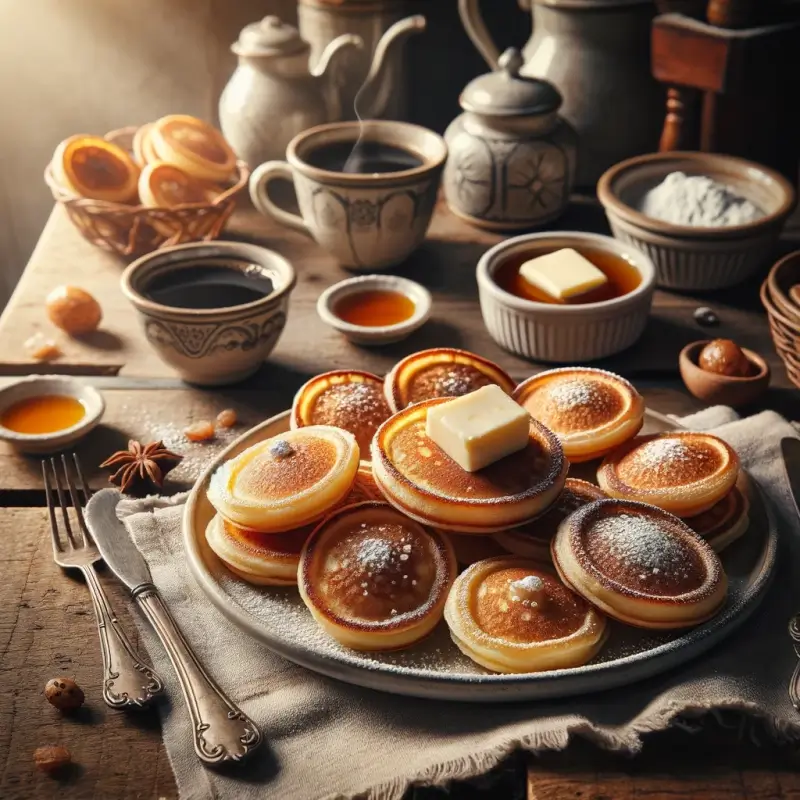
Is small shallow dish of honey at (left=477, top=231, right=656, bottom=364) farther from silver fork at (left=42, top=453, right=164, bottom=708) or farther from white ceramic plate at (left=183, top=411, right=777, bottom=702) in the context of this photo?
silver fork at (left=42, top=453, right=164, bottom=708)

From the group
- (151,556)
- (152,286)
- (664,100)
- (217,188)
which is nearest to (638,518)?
(151,556)

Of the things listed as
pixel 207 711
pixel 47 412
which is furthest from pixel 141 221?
pixel 207 711

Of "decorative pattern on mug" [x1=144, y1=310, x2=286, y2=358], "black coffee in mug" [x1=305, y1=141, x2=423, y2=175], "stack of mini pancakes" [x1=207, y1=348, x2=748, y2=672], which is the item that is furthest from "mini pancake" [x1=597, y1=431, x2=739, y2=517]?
"black coffee in mug" [x1=305, y1=141, x2=423, y2=175]

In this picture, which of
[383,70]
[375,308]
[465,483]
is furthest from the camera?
[383,70]

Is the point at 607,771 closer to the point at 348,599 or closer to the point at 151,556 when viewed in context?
the point at 348,599

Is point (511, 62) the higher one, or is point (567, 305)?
point (511, 62)

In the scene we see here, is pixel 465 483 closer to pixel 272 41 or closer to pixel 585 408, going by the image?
pixel 585 408
